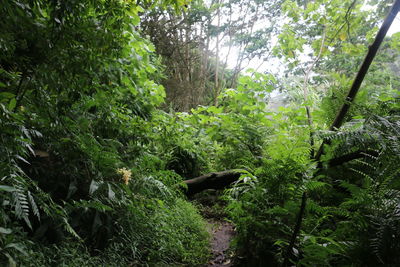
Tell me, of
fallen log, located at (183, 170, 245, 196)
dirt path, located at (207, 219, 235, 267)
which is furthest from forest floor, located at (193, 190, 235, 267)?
fallen log, located at (183, 170, 245, 196)

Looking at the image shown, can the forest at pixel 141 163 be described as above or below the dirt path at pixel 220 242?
above

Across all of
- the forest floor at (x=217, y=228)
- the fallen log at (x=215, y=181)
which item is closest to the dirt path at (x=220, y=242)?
the forest floor at (x=217, y=228)

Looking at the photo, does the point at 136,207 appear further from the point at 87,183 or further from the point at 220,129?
the point at 220,129

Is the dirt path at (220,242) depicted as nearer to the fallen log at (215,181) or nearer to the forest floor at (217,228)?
the forest floor at (217,228)

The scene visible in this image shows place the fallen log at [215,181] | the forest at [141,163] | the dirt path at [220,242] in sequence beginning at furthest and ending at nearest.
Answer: the fallen log at [215,181] < the dirt path at [220,242] < the forest at [141,163]

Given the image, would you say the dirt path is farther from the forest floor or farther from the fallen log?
the fallen log

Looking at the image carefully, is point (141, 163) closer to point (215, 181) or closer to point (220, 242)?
point (220, 242)

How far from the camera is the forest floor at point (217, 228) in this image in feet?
9.94

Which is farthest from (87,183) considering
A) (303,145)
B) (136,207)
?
(303,145)

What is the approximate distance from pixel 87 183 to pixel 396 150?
2.68 m

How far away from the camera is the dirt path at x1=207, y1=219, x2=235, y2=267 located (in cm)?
300

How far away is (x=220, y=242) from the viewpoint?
146 inches

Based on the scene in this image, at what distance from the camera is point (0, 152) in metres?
1.40

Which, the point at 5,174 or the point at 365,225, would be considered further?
the point at 365,225
